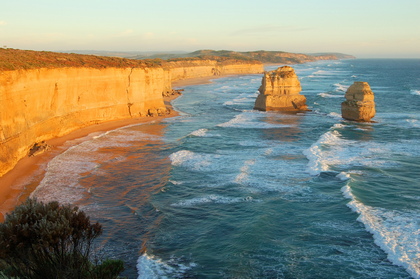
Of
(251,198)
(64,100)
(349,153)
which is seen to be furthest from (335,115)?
(251,198)

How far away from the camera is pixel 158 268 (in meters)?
13.0

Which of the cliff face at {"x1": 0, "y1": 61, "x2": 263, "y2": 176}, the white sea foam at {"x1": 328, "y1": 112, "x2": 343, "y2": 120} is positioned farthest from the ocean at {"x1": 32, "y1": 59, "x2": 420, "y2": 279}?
the white sea foam at {"x1": 328, "y1": 112, "x2": 343, "y2": 120}

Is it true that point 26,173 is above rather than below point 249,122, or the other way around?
below

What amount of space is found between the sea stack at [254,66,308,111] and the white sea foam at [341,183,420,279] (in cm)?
2805

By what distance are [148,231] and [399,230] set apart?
9.49 metres

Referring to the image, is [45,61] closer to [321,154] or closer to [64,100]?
[64,100]

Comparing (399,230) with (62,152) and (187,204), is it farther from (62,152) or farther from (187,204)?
(62,152)

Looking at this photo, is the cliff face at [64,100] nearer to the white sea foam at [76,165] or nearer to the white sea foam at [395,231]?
the white sea foam at [76,165]

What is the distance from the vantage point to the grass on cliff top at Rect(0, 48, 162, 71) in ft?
87.4

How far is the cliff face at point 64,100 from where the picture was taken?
76.6 feet

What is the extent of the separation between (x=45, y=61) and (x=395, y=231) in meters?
28.4

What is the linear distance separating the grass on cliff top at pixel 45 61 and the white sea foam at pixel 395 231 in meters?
20.7

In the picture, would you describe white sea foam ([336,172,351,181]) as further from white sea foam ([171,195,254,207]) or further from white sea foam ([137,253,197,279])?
white sea foam ([137,253,197,279])

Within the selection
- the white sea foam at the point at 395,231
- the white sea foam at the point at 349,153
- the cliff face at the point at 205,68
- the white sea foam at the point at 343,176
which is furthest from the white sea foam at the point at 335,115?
the cliff face at the point at 205,68
